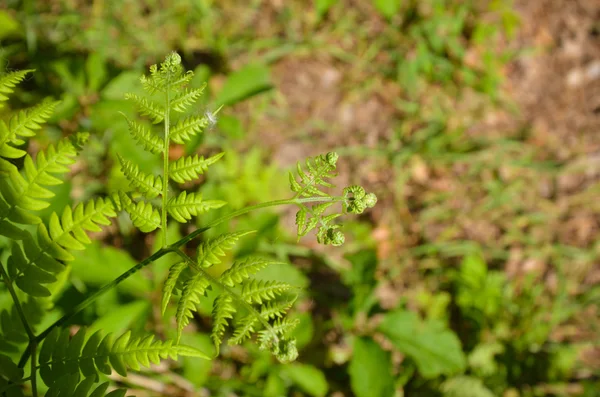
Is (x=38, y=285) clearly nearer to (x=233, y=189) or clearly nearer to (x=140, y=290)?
(x=140, y=290)

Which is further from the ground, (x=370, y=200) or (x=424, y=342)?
(x=370, y=200)

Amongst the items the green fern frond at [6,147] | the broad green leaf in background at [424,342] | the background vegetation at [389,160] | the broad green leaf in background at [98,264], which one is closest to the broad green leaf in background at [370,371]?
the background vegetation at [389,160]

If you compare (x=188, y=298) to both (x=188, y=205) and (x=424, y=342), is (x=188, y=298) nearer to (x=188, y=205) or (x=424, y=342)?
(x=188, y=205)

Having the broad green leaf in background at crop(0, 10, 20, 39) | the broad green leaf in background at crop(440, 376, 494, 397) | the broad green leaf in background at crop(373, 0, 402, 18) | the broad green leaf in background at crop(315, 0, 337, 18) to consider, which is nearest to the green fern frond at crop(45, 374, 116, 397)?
the broad green leaf in background at crop(440, 376, 494, 397)

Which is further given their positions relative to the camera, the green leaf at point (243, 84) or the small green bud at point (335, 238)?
the green leaf at point (243, 84)

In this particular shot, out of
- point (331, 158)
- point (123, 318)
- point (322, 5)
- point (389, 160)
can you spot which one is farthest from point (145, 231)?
point (322, 5)

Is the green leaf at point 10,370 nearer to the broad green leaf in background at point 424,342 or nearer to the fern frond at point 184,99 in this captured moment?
the fern frond at point 184,99
